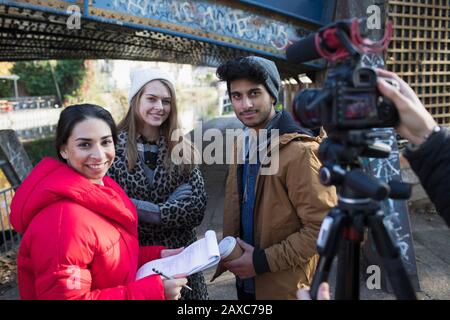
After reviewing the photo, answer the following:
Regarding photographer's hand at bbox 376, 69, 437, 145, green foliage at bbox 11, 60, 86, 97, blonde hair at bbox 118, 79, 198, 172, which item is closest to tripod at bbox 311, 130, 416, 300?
photographer's hand at bbox 376, 69, 437, 145

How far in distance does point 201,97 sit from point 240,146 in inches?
1304

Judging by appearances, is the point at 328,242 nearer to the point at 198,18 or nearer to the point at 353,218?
the point at 353,218

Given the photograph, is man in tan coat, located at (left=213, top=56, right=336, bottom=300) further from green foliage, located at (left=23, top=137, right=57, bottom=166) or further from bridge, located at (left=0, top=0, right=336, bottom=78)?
green foliage, located at (left=23, top=137, right=57, bottom=166)

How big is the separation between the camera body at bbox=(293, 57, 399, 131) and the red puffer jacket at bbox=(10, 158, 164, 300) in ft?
3.08

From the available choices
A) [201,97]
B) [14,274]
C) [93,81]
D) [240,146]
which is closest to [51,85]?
[93,81]

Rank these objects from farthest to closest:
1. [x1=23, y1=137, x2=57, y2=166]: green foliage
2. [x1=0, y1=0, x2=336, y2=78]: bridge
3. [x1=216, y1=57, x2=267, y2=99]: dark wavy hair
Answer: [x1=23, y1=137, x2=57, y2=166]: green foliage, [x1=0, y1=0, x2=336, y2=78]: bridge, [x1=216, y1=57, x2=267, y2=99]: dark wavy hair

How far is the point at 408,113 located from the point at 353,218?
0.39 metres

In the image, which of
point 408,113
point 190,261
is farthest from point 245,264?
point 408,113

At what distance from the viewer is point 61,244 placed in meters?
1.39

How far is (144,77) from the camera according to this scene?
227 centimetres

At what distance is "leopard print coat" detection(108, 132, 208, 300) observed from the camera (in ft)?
7.09

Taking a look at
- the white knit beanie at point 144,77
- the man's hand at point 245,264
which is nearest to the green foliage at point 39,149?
the white knit beanie at point 144,77

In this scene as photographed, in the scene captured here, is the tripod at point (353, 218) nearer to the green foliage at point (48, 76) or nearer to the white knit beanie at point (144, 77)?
the white knit beanie at point (144, 77)

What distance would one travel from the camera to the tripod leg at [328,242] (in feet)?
3.76
